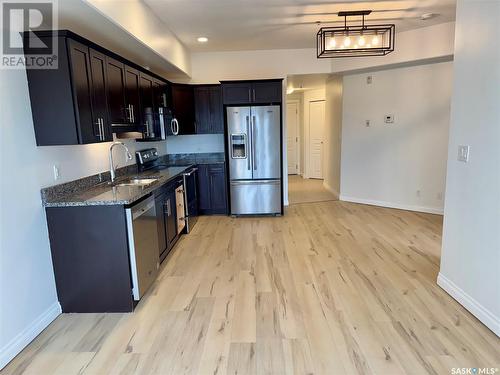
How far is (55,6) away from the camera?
226 cm

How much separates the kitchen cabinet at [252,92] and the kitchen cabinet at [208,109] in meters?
0.39

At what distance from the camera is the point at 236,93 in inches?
197

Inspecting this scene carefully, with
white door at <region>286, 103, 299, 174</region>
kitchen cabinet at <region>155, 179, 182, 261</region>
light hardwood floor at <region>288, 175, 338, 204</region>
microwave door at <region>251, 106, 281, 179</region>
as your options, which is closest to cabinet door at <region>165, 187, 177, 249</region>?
kitchen cabinet at <region>155, 179, 182, 261</region>

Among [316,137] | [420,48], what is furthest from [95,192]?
[316,137]

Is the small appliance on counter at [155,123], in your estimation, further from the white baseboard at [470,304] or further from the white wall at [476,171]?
the white baseboard at [470,304]

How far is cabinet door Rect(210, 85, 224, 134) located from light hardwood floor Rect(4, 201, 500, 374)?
2.40 meters

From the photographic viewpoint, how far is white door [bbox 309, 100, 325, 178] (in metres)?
8.50

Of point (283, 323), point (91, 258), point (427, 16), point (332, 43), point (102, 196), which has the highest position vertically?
point (427, 16)

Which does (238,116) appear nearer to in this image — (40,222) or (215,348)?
(40,222)

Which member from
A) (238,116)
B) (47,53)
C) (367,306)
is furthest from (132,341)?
(238,116)

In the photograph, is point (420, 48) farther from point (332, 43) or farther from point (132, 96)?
point (132, 96)

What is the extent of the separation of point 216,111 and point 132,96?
2121mm

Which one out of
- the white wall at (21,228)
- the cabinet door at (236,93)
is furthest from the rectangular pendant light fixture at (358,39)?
the white wall at (21,228)

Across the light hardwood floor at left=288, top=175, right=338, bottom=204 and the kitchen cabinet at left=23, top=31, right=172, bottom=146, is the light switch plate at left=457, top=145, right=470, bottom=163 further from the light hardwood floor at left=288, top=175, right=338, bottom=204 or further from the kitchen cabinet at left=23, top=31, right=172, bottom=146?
the light hardwood floor at left=288, top=175, right=338, bottom=204
